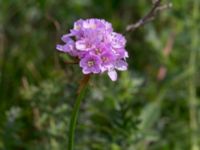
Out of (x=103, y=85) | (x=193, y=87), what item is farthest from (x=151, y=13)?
(x=193, y=87)

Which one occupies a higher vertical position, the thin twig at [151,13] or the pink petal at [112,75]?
the thin twig at [151,13]

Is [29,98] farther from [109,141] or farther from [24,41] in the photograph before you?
[24,41]

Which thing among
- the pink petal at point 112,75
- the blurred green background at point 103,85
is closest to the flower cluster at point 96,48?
the pink petal at point 112,75

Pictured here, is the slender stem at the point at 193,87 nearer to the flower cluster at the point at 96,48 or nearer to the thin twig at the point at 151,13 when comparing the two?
the thin twig at the point at 151,13

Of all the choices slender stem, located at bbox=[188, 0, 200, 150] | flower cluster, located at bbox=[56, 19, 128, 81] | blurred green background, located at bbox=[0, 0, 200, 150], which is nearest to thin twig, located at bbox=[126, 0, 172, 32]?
blurred green background, located at bbox=[0, 0, 200, 150]

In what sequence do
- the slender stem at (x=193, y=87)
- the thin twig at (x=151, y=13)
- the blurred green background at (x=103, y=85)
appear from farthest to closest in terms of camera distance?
the slender stem at (x=193, y=87)
the blurred green background at (x=103, y=85)
the thin twig at (x=151, y=13)
